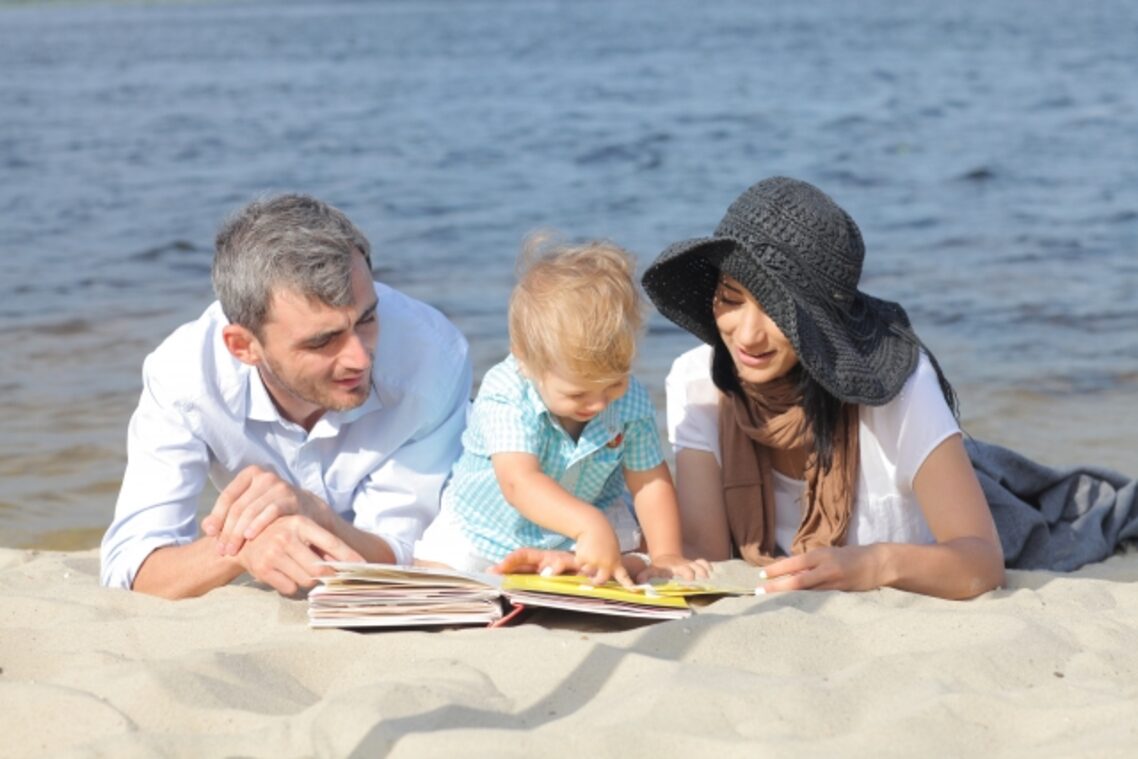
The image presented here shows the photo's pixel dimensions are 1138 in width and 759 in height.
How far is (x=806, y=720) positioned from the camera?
288cm

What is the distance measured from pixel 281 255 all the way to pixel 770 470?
4.87ft

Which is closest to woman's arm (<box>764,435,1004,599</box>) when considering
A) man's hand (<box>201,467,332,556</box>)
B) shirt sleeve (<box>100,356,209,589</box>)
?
man's hand (<box>201,467,332,556</box>)

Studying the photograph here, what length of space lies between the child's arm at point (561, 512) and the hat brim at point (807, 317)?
1.85ft

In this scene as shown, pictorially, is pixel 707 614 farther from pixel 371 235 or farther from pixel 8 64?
pixel 8 64

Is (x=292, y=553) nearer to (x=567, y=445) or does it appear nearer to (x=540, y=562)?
(x=540, y=562)

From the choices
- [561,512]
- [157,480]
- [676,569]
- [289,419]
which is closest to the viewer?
[561,512]

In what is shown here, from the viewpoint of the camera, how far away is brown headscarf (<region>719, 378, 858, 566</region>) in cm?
408

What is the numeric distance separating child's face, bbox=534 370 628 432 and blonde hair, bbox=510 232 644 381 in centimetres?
2

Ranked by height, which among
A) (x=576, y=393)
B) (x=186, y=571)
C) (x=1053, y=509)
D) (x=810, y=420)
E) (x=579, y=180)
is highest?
(x=576, y=393)

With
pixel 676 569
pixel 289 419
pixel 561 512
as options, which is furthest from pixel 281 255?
pixel 676 569

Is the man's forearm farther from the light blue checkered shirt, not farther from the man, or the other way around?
the light blue checkered shirt

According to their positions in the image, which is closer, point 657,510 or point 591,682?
point 591,682

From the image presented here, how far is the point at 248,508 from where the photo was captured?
383 cm

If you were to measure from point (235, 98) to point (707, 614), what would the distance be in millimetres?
19657
